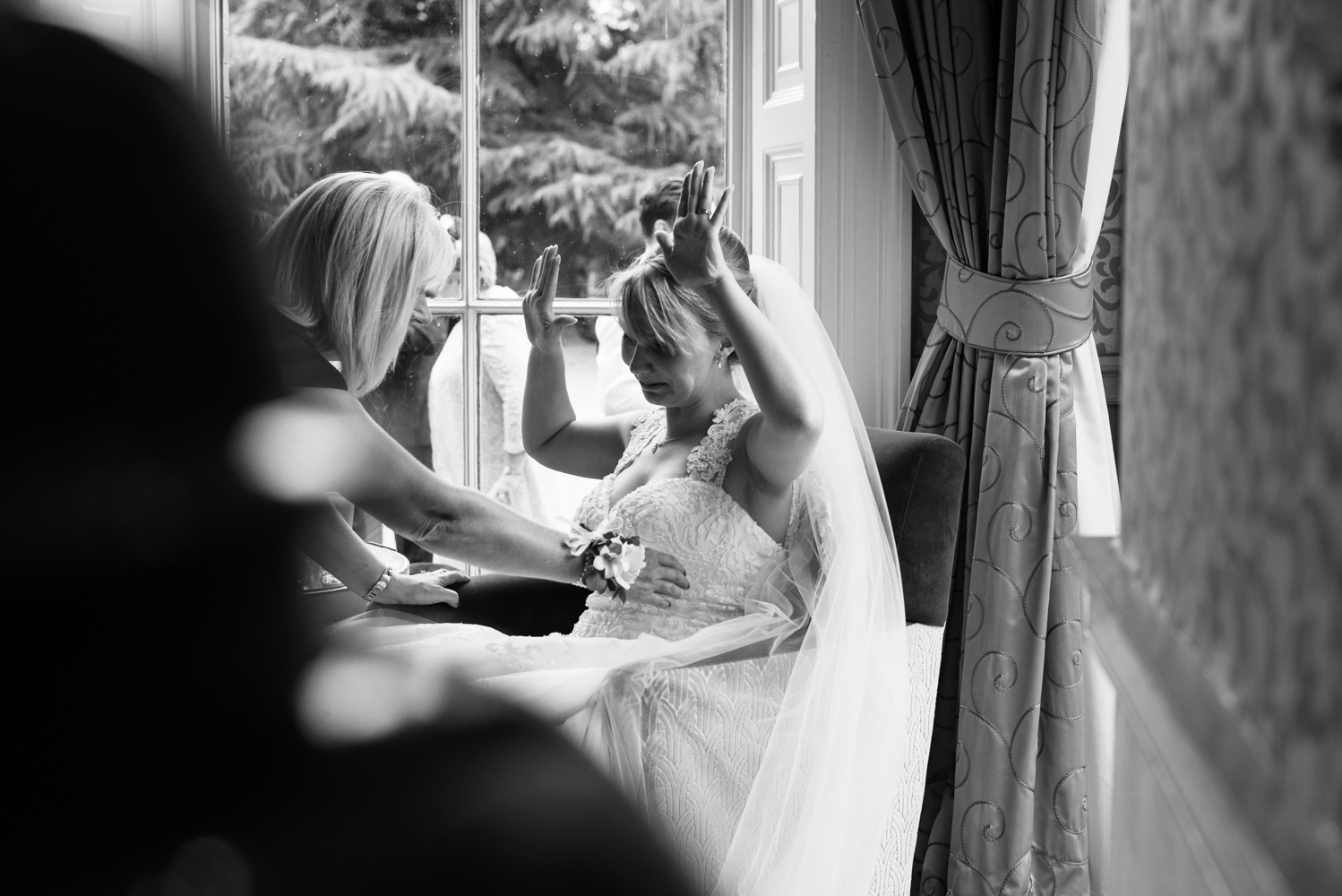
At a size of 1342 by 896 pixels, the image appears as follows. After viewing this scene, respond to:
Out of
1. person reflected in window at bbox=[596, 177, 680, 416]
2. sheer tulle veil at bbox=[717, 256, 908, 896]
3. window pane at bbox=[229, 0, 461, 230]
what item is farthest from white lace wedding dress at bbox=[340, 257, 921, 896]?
window pane at bbox=[229, 0, 461, 230]

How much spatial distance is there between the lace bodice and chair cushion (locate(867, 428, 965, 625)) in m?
0.25

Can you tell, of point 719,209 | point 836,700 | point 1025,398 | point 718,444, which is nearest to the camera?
point 836,700

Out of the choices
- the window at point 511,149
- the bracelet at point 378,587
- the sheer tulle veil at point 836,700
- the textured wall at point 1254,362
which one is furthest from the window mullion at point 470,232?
the textured wall at point 1254,362

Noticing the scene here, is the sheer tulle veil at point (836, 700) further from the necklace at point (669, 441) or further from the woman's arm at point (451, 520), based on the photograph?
the woman's arm at point (451, 520)

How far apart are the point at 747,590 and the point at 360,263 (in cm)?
93

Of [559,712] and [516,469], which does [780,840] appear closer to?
[559,712]

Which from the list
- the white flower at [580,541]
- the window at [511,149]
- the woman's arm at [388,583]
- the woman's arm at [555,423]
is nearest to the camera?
the white flower at [580,541]

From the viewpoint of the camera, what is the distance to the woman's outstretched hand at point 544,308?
257 cm

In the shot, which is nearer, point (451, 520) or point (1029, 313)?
point (451, 520)

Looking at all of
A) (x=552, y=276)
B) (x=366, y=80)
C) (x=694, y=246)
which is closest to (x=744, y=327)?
(x=694, y=246)

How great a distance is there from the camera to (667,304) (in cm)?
225

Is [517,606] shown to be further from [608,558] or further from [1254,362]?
[1254,362]

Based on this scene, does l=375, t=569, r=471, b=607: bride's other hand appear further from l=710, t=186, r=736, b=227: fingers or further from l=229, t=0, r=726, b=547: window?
l=710, t=186, r=736, b=227: fingers

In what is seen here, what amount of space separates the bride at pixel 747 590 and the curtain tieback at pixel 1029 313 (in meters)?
0.40
